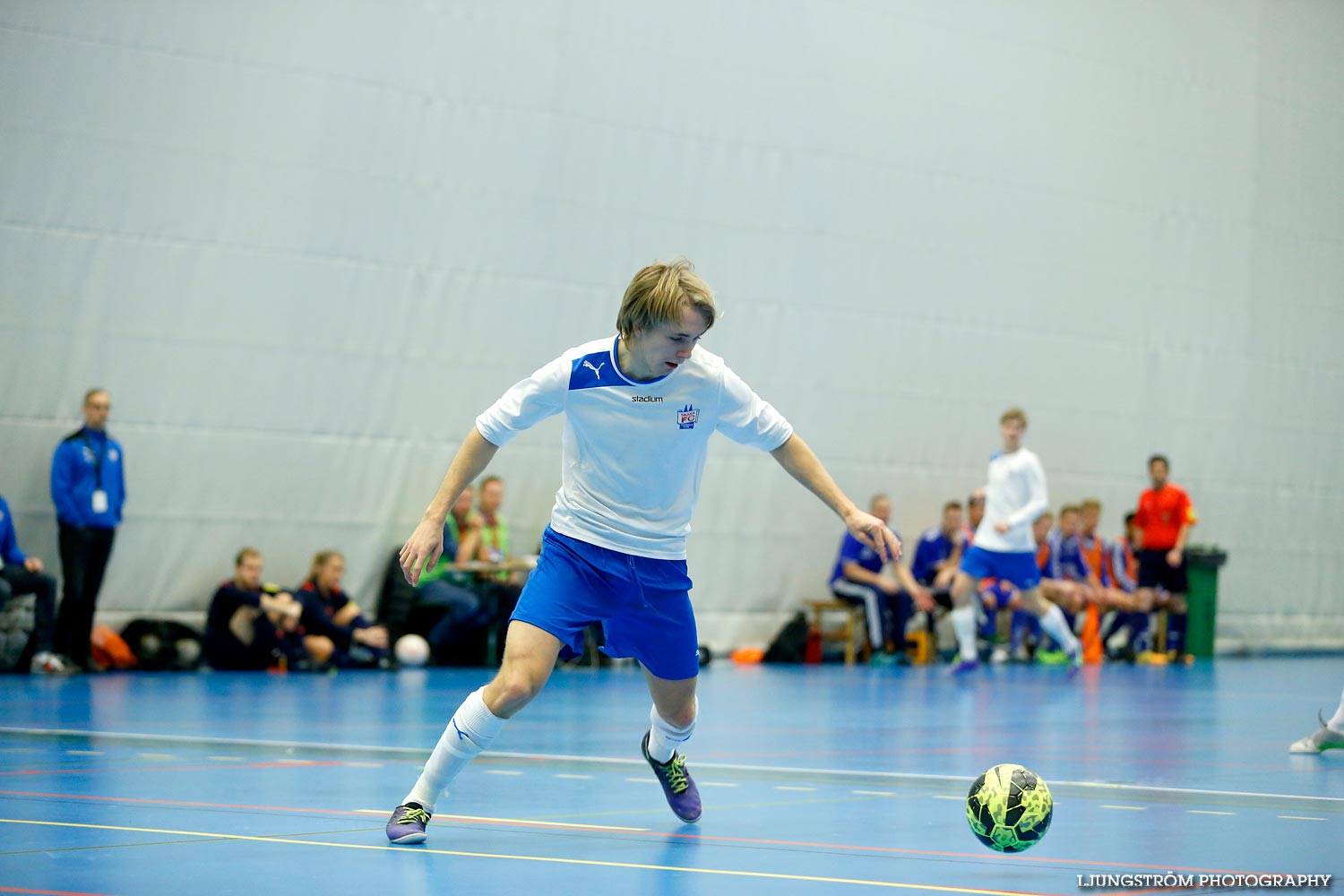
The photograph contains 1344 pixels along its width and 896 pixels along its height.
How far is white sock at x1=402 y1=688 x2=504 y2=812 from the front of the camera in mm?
5438

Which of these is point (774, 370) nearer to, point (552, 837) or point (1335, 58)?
point (1335, 58)

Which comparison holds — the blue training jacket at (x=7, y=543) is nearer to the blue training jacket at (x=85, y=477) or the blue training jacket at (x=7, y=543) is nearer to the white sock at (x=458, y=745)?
the blue training jacket at (x=85, y=477)

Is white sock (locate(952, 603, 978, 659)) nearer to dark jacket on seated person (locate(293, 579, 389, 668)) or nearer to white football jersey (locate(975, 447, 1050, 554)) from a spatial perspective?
white football jersey (locate(975, 447, 1050, 554))

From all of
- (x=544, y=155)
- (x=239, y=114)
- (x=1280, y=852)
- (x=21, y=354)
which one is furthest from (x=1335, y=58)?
(x=1280, y=852)

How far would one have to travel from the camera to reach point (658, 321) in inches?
211

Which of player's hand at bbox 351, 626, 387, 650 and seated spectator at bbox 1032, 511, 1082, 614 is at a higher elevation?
seated spectator at bbox 1032, 511, 1082, 614

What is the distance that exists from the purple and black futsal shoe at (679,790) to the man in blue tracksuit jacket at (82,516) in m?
9.17

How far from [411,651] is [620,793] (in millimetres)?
8930

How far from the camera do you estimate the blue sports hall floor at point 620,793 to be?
4770 mm

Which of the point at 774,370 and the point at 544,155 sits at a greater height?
the point at 544,155

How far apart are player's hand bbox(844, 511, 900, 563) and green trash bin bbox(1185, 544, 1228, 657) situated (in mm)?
17499

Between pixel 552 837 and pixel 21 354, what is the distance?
33.5 ft

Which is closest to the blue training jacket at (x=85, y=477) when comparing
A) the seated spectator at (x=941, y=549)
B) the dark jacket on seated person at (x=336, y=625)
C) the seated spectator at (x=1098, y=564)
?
the dark jacket on seated person at (x=336, y=625)

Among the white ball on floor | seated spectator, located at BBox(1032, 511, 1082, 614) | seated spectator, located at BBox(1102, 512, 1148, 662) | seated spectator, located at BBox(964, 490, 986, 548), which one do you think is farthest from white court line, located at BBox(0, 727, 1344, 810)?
seated spectator, located at BBox(1102, 512, 1148, 662)
